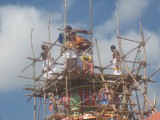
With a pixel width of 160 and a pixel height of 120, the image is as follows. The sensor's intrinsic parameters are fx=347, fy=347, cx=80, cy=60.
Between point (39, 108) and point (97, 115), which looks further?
point (39, 108)

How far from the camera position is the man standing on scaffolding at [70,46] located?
19.0 metres

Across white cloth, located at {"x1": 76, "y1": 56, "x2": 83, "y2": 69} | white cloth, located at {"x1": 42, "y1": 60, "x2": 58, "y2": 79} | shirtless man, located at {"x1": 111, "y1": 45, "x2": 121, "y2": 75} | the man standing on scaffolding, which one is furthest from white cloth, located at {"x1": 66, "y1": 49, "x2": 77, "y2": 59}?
shirtless man, located at {"x1": 111, "y1": 45, "x2": 121, "y2": 75}

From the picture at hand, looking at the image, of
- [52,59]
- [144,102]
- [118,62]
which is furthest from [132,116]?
[52,59]

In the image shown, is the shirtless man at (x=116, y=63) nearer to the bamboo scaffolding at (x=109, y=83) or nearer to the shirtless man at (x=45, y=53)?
the bamboo scaffolding at (x=109, y=83)

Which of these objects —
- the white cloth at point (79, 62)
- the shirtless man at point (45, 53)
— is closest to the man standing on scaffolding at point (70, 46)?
the white cloth at point (79, 62)

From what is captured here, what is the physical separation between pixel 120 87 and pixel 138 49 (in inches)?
103

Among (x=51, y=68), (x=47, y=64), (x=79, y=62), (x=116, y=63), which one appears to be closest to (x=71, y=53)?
(x=79, y=62)

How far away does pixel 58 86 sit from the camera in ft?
68.2

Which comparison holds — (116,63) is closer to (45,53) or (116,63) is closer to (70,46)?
(70,46)

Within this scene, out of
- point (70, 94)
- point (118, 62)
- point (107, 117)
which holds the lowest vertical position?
point (107, 117)

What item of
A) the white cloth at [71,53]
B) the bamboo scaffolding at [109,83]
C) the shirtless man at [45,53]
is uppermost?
the shirtless man at [45,53]

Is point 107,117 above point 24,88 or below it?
below

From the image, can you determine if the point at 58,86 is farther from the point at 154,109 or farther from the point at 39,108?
the point at 154,109

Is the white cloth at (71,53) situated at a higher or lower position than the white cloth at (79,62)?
higher
